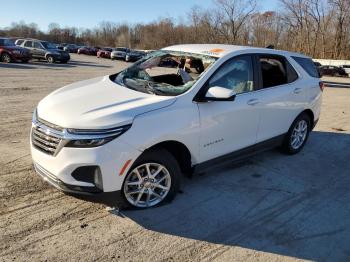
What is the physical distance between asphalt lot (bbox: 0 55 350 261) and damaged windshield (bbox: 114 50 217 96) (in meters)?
1.33

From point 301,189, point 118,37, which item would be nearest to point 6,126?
point 301,189

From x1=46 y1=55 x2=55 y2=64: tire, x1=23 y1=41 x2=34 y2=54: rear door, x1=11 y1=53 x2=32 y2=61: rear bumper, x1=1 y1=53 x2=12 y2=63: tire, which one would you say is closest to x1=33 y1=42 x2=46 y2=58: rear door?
x1=23 y1=41 x2=34 y2=54: rear door

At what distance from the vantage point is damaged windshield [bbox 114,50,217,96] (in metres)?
4.70

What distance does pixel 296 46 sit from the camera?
70.2 meters

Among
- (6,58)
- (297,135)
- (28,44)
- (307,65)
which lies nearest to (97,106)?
(297,135)

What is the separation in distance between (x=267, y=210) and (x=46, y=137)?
2.62 meters

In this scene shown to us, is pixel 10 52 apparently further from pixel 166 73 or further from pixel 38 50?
pixel 166 73

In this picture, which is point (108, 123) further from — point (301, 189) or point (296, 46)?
point (296, 46)

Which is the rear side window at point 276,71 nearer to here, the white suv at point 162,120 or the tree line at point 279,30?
the white suv at point 162,120

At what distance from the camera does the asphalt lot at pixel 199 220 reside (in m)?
3.62

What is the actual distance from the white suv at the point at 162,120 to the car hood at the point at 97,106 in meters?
0.01

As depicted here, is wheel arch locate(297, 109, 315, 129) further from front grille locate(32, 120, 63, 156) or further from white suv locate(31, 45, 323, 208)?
front grille locate(32, 120, 63, 156)

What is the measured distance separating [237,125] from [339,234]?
1.76 m

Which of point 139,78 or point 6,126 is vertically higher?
point 139,78
